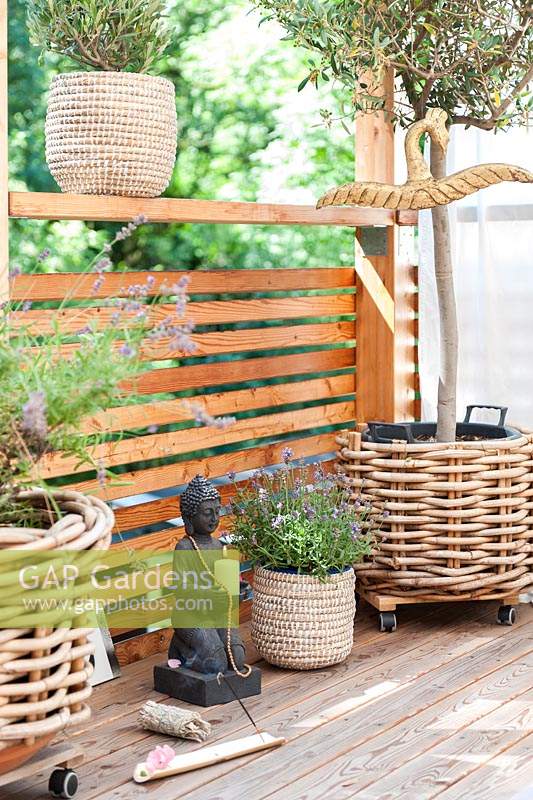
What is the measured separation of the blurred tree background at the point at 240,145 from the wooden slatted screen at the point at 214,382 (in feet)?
9.60

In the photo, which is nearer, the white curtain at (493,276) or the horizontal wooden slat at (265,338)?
the horizontal wooden slat at (265,338)

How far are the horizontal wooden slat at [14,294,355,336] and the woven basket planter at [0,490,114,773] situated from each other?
2.85ft

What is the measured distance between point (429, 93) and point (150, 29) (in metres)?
0.85

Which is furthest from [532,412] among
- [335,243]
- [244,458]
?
[335,243]

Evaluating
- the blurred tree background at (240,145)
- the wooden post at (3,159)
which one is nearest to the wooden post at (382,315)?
the wooden post at (3,159)

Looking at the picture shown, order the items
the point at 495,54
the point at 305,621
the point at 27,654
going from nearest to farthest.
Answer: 1. the point at 27,654
2. the point at 305,621
3. the point at 495,54

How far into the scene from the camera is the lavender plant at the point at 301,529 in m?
2.46

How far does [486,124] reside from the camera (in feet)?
8.97

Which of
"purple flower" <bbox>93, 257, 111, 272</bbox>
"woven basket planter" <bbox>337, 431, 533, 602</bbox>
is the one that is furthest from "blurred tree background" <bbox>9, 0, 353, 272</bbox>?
"purple flower" <bbox>93, 257, 111, 272</bbox>

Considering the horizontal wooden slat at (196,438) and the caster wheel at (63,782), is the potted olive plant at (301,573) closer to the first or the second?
the horizontal wooden slat at (196,438)

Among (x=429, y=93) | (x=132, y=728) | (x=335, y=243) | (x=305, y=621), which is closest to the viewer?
(x=132, y=728)

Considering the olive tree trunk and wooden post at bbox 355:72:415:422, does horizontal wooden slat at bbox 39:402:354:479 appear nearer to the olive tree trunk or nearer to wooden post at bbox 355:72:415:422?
wooden post at bbox 355:72:415:422

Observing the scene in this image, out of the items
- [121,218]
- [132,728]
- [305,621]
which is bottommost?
[132,728]

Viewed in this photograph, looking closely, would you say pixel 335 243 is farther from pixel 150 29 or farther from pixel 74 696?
pixel 74 696
